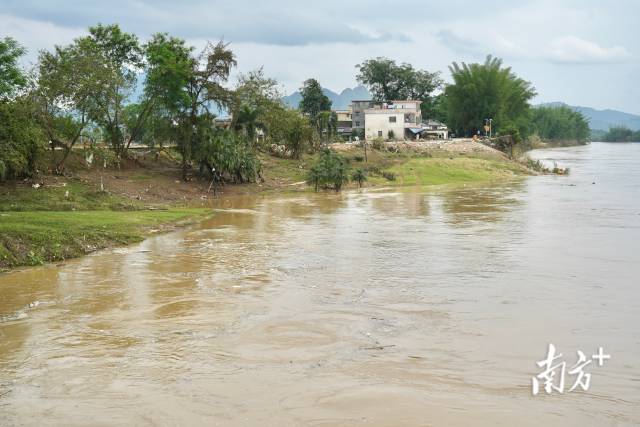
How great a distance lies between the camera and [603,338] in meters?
10.8

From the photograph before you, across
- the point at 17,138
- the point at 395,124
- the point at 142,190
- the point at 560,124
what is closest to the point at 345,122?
the point at 395,124

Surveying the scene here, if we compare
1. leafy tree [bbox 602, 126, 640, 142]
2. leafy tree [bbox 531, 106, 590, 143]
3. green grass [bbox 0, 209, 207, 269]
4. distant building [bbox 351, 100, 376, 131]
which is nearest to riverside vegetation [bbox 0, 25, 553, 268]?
green grass [bbox 0, 209, 207, 269]

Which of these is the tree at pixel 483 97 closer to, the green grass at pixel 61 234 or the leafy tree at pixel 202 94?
Result: the leafy tree at pixel 202 94

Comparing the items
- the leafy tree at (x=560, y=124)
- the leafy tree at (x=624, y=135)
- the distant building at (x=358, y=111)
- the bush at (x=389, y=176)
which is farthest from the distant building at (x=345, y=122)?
the leafy tree at (x=624, y=135)

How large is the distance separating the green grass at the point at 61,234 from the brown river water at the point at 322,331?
738 millimetres

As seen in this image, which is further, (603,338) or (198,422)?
(603,338)

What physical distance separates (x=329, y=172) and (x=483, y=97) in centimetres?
5168

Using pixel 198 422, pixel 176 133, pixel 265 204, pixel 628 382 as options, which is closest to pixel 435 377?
pixel 628 382

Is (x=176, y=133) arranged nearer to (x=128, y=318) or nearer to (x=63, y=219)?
(x=63, y=219)

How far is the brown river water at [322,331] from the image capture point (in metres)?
8.16

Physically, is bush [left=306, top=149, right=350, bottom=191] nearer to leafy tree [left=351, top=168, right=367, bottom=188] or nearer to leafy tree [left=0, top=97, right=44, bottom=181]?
leafy tree [left=351, top=168, right=367, bottom=188]

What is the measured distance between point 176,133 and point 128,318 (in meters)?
28.3

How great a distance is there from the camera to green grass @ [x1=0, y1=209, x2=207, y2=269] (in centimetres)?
1733

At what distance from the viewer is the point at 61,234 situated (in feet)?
62.3
